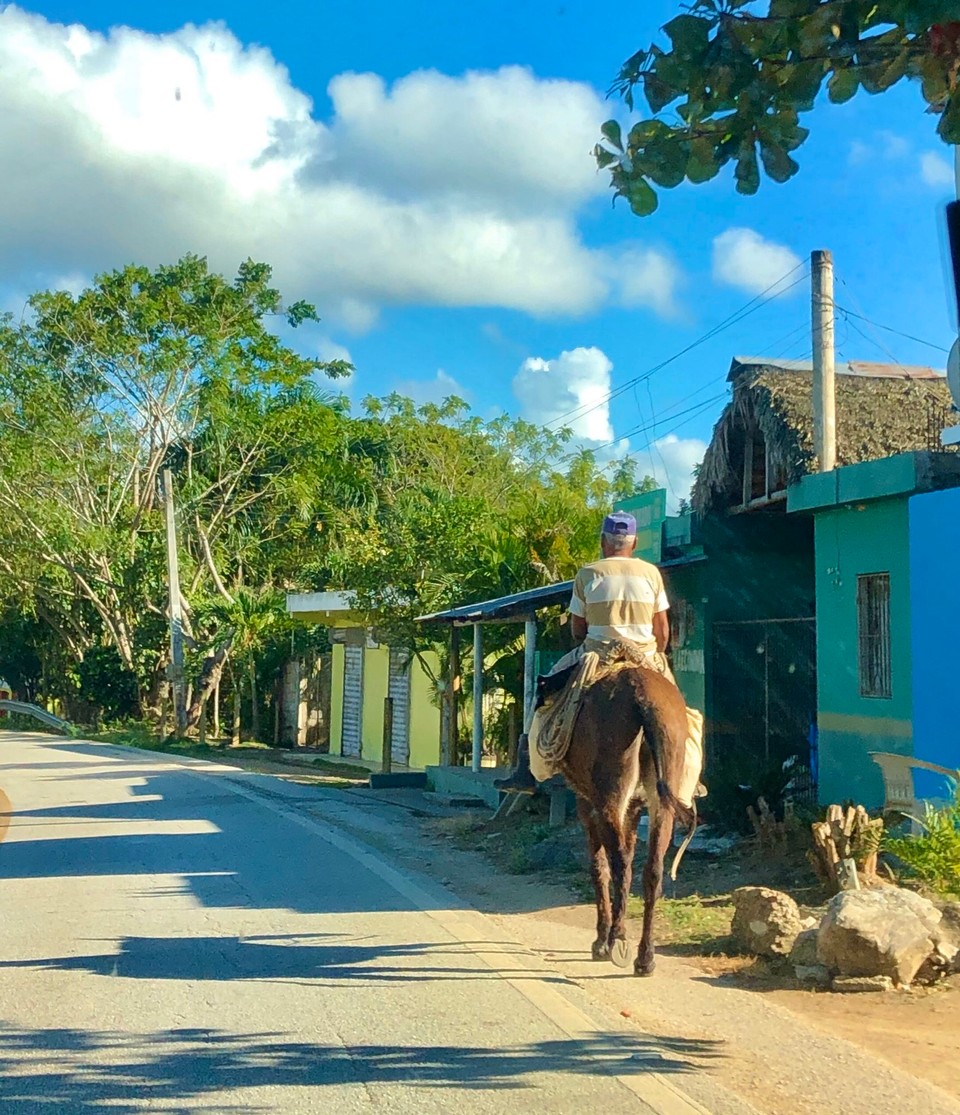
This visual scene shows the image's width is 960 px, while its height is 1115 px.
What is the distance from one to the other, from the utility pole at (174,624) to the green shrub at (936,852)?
26837 mm

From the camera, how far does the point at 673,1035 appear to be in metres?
6.16

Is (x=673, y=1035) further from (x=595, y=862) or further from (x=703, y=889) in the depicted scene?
(x=703, y=889)

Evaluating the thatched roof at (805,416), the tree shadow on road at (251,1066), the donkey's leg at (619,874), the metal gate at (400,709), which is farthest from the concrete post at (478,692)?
the tree shadow on road at (251,1066)

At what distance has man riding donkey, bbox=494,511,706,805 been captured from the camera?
762 cm

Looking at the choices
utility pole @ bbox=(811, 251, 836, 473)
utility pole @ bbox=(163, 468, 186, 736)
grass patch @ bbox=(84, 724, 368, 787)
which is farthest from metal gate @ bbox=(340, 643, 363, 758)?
utility pole @ bbox=(811, 251, 836, 473)

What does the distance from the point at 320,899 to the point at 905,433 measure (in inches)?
319

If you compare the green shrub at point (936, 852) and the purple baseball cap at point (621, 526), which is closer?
the purple baseball cap at point (621, 526)

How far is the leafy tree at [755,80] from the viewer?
4633 mm

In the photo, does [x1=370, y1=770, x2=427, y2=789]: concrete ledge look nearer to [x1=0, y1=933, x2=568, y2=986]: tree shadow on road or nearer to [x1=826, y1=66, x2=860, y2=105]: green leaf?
[x1=0, y1=933, x2=568, y2=986]: tree shadow on road

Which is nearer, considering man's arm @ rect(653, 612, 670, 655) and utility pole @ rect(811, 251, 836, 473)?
man's arm @ rect(653, 612, 670, 655)

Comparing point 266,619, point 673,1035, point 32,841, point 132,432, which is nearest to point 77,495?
point 132,432

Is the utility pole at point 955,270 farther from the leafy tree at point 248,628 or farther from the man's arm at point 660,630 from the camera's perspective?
the leafy tree at point 248,628

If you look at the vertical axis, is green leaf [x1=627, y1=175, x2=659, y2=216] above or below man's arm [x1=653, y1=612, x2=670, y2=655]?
above

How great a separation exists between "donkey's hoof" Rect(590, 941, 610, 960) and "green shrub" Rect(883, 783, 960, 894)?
8.22ft
